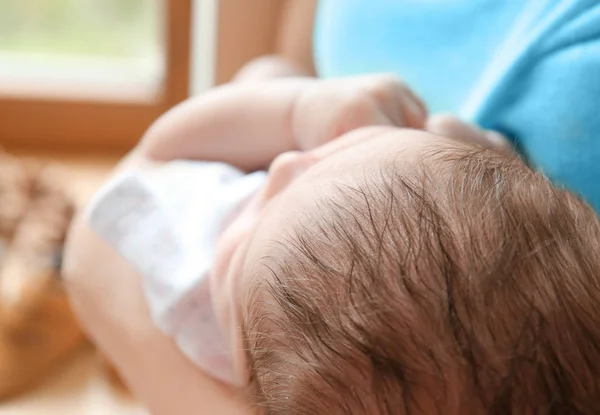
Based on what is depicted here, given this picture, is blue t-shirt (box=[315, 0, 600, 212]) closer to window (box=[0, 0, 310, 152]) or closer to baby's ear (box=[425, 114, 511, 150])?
baby's ear (box=[425, 114, 511, 150])

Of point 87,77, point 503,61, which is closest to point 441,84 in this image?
point 503,61

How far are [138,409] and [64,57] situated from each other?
70cm

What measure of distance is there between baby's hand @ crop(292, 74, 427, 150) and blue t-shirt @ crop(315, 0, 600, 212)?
6 cm

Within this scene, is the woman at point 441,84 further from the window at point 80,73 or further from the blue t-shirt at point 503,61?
the window at point 80,73

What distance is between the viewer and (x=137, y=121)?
1381mm

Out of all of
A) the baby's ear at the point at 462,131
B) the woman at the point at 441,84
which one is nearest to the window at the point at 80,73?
the woman at the point at 441,84

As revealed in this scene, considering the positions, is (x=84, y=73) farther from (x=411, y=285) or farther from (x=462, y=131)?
(x=411, y=285)

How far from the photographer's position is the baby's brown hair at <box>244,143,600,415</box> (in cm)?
37

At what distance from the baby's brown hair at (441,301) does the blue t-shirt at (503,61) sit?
0.12 meters

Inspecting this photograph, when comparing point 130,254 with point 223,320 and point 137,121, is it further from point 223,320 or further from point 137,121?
point 137,121

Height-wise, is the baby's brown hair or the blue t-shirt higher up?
the blue t-shirt

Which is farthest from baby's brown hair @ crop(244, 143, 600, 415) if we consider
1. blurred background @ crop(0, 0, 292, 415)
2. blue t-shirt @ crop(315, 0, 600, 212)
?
blurred background @ crop(0, 0, 292, 415)

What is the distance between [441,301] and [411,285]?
0.06ft

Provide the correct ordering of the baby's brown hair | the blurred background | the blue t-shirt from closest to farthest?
1. the baby's brown hair
2. the blue t-shirt
3. the blurred background
